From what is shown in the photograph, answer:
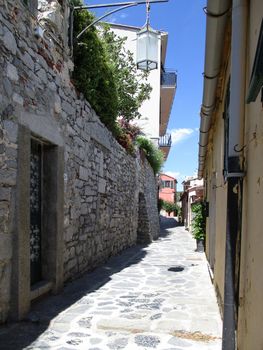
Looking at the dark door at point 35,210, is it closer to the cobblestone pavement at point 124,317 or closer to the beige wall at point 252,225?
the cobblestone pavement at point 124,317

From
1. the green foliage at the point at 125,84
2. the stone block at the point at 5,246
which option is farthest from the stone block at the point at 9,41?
the green foliage at the point at 125,84

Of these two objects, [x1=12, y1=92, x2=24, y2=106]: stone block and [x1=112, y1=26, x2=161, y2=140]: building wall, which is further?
[x1=112, y1=26, x2=161, y2=140]: building wall

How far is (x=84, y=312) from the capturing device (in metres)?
4.63

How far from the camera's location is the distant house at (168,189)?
168ft

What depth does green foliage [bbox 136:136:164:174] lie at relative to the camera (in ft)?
54.1

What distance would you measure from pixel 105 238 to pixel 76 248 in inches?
86.7

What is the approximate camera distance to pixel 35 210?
5.19 meters

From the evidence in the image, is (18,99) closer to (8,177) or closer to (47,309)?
(8,177)

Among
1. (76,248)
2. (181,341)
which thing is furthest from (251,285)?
(76,248)

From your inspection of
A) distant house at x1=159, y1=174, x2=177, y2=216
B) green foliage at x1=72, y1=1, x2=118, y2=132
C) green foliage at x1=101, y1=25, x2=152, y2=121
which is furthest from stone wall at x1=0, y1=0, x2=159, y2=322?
distant house at x1=159, y1=174, x2=177, y2=216

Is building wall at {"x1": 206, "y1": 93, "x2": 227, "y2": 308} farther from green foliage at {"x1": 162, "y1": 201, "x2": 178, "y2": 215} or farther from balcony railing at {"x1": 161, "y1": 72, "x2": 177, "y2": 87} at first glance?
green foliage at {"x1": 162, "y1": 201, "x2": 178, "y2": 215}

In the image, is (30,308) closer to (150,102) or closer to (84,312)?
(84,312)

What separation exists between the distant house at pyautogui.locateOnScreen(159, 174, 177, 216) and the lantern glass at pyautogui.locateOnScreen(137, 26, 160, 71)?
1674 inches

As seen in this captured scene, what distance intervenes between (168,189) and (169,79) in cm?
3073
